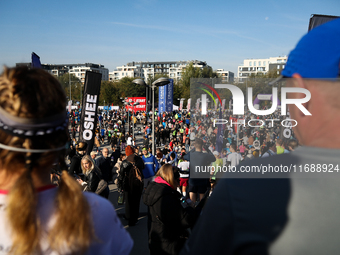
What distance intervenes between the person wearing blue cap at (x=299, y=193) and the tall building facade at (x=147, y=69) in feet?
518

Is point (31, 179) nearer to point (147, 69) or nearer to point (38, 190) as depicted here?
point (38, 190)

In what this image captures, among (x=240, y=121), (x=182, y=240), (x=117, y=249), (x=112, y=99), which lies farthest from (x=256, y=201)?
(x=112, y=99)

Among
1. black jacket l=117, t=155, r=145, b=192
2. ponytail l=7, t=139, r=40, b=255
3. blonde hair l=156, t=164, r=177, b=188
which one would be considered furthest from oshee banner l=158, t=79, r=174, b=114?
ponytail l=7, t=139, r=40, b=255

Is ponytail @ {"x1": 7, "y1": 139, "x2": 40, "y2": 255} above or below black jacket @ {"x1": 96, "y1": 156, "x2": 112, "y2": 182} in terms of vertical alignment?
above

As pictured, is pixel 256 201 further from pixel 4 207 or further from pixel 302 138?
pixel 4 207

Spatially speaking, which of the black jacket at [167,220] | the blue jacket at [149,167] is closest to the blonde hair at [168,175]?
the black jacket at [167,220]

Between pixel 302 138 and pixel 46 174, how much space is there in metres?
0.85

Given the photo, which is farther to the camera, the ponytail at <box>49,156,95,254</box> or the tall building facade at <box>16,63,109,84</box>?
the tall building facade at <box>16,63,109,84</box>

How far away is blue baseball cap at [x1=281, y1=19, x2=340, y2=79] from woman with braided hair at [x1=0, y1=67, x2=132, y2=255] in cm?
77

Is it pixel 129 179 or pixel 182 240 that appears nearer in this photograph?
pixel 182 240

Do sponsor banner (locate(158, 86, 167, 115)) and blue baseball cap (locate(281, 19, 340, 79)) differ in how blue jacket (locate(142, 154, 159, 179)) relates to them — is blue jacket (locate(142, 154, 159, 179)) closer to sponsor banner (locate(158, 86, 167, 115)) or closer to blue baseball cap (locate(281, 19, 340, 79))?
blue baseball cap (locate(281, 19, 340, 79))

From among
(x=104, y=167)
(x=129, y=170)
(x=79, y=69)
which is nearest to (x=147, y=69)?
(x=79, y=69)

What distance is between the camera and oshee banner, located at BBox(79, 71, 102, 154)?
8344 millimetres

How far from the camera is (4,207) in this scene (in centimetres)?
93
